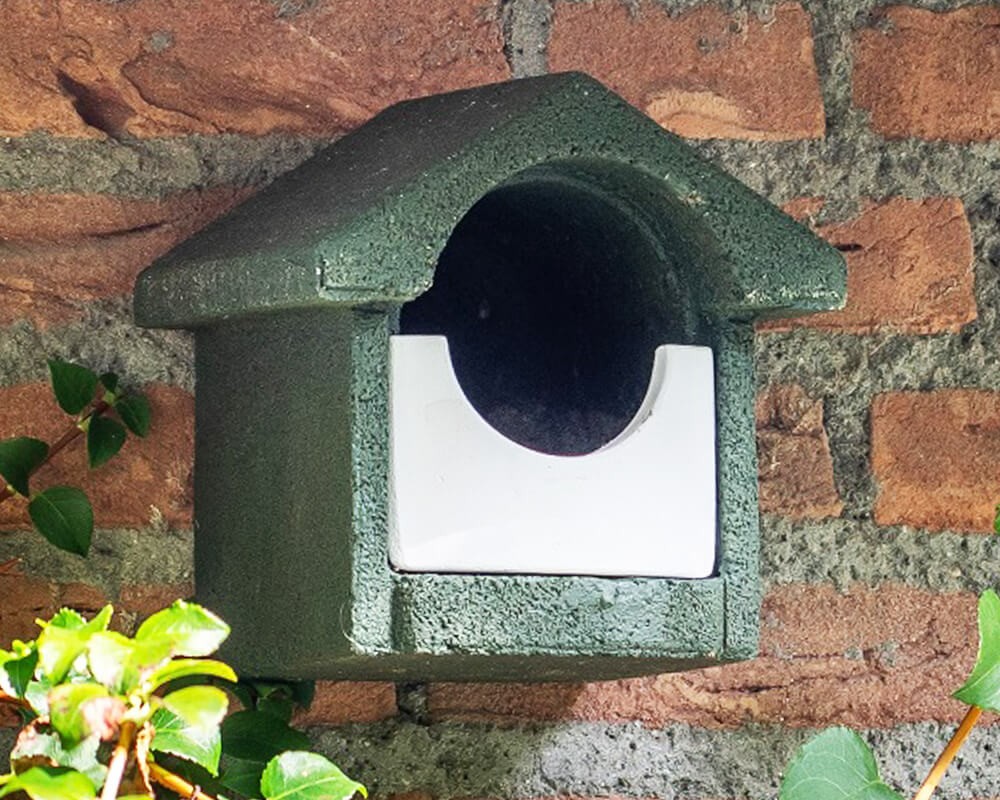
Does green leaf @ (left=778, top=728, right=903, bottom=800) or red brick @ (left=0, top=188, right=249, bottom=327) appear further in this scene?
red brick @ (left=0, top=188, right=249, bottom=327)

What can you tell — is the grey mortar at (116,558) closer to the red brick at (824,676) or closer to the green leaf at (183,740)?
the red brick at (824,676)

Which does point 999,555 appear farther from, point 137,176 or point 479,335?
point 137,176

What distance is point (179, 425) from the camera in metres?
1.30

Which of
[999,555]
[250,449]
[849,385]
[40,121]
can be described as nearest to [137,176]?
[40,121]

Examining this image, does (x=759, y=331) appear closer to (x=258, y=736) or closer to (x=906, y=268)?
(x=906, y=268)

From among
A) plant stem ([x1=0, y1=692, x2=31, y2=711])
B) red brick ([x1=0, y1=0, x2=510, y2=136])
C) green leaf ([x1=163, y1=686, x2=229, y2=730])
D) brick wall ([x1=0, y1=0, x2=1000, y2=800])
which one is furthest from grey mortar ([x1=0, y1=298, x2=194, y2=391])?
green leaf ([x1=163, y1=686, x2=229, y2=730])

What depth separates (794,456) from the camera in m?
1.39

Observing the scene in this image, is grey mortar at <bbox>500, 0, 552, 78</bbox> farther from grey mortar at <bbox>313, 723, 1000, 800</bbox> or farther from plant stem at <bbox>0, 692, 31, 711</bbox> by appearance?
plant stem at <bbox>0, 692, 31, 711</bbox>

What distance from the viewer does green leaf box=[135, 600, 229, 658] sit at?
0.85 m

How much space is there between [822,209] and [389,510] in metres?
0.42

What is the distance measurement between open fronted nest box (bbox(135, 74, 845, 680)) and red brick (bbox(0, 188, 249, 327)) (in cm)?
4

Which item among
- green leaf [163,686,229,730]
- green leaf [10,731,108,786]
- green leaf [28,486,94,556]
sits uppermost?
green leaf [28,486,94,556]

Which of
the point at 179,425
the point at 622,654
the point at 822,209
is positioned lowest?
the point at 622,654

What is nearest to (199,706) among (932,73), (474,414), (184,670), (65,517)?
(184,670)
